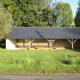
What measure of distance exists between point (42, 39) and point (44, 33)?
1184 millimetres

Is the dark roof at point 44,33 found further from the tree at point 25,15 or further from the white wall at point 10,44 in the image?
the tree at point 25,15

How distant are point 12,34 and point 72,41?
34.0 feet

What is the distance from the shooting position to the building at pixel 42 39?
3672 centimetres

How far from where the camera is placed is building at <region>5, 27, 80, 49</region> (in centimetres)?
3672

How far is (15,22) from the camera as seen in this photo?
2153 inches

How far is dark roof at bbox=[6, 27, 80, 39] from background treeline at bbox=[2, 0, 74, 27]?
14.0 metres

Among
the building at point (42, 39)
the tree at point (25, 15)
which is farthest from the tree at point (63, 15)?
the building at point (42, 39)

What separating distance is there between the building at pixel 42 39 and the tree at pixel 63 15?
25.9 meters

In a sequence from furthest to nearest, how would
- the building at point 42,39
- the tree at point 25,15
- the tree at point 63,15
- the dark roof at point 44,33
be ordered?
the tree at point 63,15, the tree at point 25,15, the dark roof at point 44,33, the building at point 42,39

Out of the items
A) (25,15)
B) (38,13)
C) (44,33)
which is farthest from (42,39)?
(38,13)

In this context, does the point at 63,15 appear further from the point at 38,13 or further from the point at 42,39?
the point at 42,39

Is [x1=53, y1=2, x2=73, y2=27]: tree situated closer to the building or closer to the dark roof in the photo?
the dark roof

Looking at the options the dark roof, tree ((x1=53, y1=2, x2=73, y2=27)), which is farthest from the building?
tree ((x1=53, y1=2, x2=73, y2=27))

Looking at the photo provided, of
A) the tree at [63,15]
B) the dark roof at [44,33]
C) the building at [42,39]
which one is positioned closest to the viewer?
the building at [42,39]
